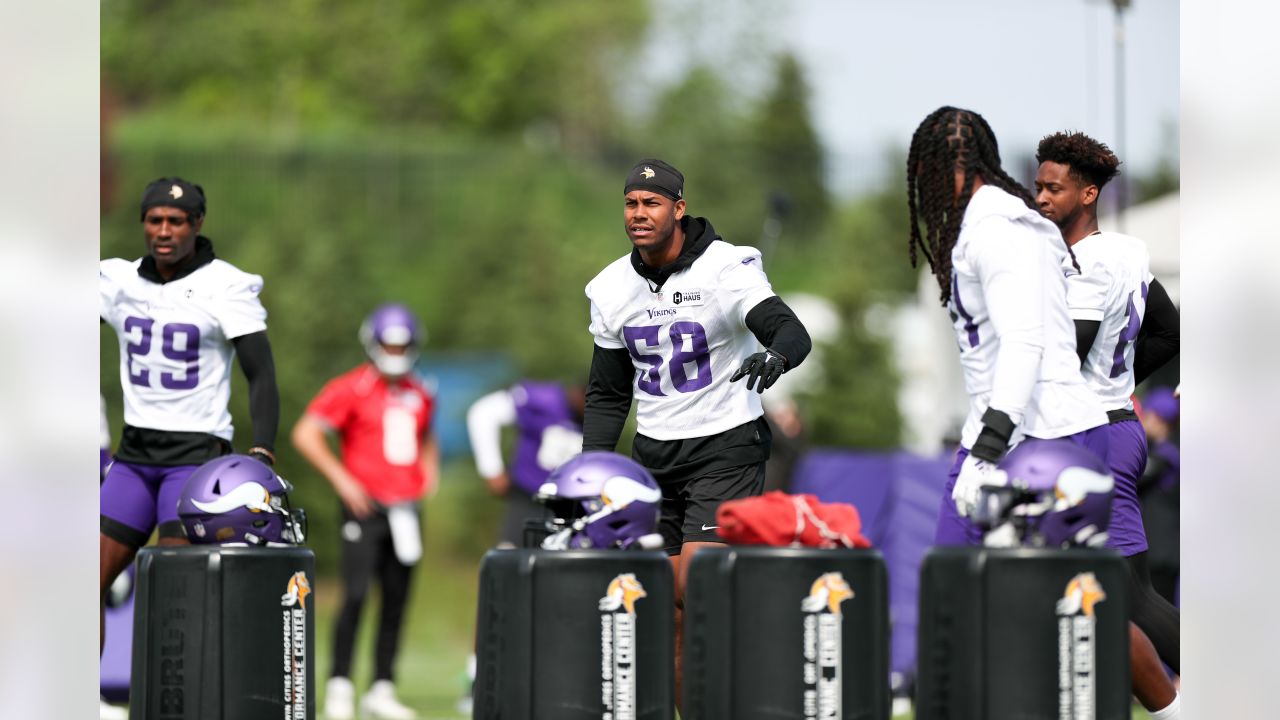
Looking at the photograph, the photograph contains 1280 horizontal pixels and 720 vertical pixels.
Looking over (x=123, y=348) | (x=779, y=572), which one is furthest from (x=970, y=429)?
(x=123, y=348)

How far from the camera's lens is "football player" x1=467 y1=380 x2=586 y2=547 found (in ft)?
45.9

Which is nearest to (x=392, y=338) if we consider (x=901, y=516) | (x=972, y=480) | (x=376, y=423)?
(x=376, y=423)

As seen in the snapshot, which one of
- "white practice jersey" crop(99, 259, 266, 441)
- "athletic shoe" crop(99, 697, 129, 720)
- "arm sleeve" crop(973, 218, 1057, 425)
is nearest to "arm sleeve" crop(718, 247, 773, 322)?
"arm sleeve" crop(973, 218, 1057, 425)

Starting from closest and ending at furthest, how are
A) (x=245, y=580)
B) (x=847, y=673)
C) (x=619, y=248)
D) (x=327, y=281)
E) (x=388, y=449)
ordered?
1. (x=847, y=673)
2. (x=245, y=580)
3. (x=388, y=449)
4. (x=327, y=281)
5. (x=619, y=248)

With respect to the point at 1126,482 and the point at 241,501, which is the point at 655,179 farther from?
the point at 1126,482

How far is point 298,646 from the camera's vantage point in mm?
7277

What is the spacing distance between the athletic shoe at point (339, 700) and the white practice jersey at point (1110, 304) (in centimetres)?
579

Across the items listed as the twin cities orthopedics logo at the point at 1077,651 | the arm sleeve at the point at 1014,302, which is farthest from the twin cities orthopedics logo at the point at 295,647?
the twin cities orthopedics logo at the point at 1077,651

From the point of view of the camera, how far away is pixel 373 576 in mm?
13164

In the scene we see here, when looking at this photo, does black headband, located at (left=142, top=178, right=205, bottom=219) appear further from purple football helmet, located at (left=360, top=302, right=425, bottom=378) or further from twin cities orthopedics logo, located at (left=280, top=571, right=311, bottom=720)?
purple football helmet, located at (left=360, top=302, right=425, bottom=378)

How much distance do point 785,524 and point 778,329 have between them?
1.19m
